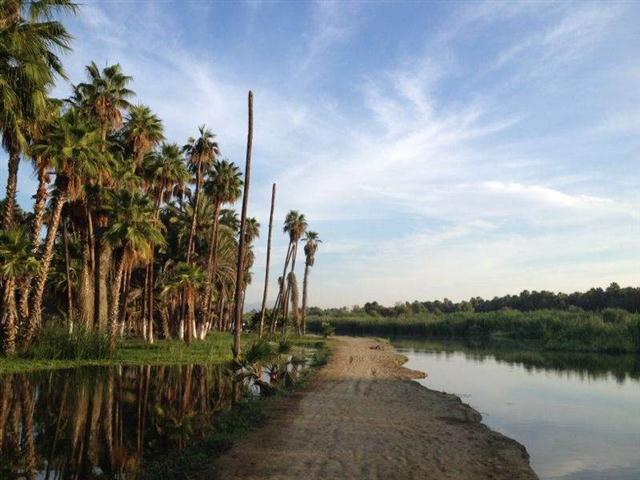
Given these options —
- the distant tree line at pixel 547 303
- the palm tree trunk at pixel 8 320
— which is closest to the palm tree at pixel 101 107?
the palm tree trunk at pixel 8 320

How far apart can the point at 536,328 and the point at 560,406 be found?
179ft

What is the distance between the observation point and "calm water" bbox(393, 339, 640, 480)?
12.5 meters

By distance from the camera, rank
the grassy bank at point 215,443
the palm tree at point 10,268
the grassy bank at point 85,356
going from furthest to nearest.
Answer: the grassy bank at point 85,356
the palm tree at point 10,268
the grassy bank at point 215,443

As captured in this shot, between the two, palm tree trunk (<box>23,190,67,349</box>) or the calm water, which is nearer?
the calm water

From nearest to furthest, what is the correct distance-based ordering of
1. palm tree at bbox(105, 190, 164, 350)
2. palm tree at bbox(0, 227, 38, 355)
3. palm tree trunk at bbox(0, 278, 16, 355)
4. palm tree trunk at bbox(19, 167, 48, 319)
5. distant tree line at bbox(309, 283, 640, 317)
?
1. palm tree at bbox(0, 227, 38, 355)
2. palm tree trunk at bbox(0, 278, 16, 355)
3. palm tree trunk at bbox(19, 167, 48, 319)
4. palm tree at bbox(105, 190, 164, 350)
5. distant tree line at bbox(309, 283, 640, 317)

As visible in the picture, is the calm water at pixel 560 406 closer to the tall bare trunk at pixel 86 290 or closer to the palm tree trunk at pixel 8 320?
the palm tree trunk at pixel 8 320

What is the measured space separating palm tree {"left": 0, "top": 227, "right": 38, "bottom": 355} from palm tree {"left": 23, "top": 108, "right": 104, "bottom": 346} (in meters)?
0.88

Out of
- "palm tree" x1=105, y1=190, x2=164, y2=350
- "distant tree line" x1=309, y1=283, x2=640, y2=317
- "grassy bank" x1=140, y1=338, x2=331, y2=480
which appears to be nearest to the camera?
"grassy bank" x1=140, y1=338, x2=331, y2=480

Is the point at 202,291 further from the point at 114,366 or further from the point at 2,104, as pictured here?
the point at 2,104

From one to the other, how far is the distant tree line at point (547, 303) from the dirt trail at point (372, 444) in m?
73.0

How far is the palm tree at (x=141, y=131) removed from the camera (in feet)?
115

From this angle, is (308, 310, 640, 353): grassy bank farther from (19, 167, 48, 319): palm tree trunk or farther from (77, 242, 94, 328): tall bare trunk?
(19, 167, 48, 319): palm tree trunk

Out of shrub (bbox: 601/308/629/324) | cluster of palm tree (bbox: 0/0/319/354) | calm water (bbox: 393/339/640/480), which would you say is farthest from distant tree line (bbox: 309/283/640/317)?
cluster of palm tree (bbox: 0/0/319/354)

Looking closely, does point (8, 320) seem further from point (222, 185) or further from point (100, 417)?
point (222, 185)
